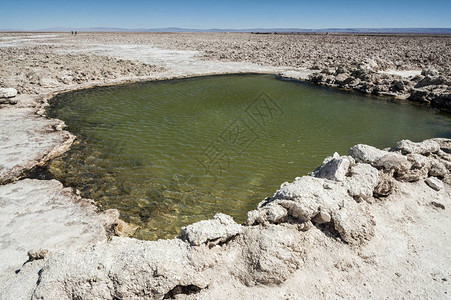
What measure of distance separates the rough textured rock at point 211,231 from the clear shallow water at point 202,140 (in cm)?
211

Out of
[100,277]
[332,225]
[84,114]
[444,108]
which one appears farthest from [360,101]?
[100,277]

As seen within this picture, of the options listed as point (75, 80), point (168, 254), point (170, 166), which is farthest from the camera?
point (75, 80)

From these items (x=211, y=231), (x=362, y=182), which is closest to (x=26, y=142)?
(x=211, y=231)

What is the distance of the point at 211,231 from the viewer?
4379 mm

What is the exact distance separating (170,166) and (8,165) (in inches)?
202

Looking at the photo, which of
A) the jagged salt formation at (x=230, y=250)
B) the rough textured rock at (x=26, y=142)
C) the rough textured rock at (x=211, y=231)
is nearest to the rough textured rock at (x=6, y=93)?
the rough textured rock at (x=26, y=142)

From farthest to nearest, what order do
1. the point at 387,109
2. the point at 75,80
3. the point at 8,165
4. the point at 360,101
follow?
the point at 75,80, the point at 360,101, the point at 387,109, the point at 8,165

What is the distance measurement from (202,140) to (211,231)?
283 inches

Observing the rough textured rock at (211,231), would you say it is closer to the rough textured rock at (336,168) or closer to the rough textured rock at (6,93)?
the rough textured rock at (336,168)

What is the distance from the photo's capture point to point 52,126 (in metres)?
12.1

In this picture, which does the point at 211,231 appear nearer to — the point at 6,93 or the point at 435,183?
the point at 435,183

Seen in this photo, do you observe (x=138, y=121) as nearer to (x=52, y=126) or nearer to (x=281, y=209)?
(x=52, y=126)

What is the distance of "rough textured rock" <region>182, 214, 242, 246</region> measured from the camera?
14.0ft

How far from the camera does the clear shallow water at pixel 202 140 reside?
24.4 feet
